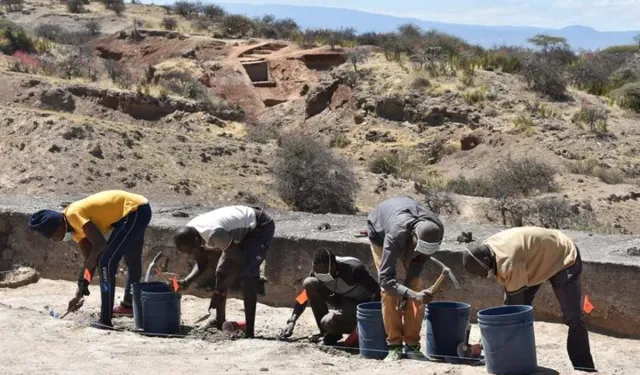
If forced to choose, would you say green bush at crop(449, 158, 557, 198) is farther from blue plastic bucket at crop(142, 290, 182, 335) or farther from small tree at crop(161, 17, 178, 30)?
small tree at crop(161, 17, 178, 30)

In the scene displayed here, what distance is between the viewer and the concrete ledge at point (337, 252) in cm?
698

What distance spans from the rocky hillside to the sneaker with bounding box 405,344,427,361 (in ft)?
29.7

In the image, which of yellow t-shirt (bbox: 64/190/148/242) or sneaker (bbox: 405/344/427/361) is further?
yellow t-shirt (bbox: 64/190/148/242)

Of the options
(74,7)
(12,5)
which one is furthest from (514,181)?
(12,5)

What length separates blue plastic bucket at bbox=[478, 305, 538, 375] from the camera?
16.8 ft

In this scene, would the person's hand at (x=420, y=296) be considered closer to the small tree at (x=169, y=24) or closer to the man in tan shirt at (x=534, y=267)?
the man in tan shirt at (x=534, y=267)

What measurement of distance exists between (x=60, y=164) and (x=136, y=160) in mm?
1570

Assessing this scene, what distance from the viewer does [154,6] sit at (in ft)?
171

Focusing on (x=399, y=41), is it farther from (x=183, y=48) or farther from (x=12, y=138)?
(x=12, y=138)

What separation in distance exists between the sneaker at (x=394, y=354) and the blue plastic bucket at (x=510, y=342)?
29.2 inches

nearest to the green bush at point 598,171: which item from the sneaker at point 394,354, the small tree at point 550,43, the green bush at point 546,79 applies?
the green bush at point 546,79

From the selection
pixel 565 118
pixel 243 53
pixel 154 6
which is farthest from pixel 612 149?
pixel 154 6

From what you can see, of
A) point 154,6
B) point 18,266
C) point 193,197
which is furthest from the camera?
point 154,6

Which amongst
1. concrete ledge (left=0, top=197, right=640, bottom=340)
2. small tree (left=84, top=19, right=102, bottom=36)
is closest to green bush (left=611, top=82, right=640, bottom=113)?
concrete ledge (left=0, top=197, right=640, bottom=340)
